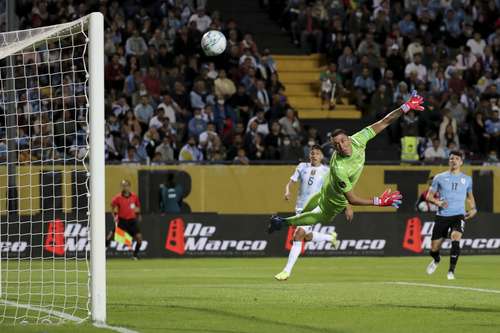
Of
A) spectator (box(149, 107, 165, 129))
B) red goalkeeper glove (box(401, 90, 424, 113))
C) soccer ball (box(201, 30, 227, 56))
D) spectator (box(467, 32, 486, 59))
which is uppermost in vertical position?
soccer ball (box(201, 30, 227, 56))

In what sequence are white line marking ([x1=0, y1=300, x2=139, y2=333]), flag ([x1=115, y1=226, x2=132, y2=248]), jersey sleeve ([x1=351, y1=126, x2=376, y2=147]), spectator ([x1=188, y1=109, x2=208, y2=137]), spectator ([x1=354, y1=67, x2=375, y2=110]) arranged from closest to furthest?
1. white line marking ([x1=0, y1=300, x2=139, y2=333])
2. jersey sleeve ([x1=351, y1=126, x2=376, y2=147])
3. flag ([x1=115, y1=226, x2=132, y2=248])
4. spectator ([x1=188, y1=109, x2=208, y2=137])
5. spectator ([x1=354, y1=67, x2=375, y2=110])

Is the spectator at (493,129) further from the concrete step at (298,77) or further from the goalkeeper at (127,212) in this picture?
the goalkeeper at (127,212)

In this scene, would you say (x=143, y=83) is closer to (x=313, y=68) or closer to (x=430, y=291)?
(x=313, y=68)

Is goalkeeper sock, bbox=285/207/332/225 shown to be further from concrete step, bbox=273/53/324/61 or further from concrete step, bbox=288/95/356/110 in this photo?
concrete step, bbox=273/53/324/61

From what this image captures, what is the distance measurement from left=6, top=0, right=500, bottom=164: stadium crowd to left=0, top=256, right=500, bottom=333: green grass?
588 cm

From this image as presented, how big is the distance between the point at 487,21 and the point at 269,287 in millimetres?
21508

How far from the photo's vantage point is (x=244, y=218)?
30656 millimetres

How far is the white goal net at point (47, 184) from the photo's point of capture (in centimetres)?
1373

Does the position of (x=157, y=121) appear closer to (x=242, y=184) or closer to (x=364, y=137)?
(x=242, y=184)

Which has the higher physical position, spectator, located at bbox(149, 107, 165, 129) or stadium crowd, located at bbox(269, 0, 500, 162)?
stadium crowd, located at bbox(269, 0, 500, 162)

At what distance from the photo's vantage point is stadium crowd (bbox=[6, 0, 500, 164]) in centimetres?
3158

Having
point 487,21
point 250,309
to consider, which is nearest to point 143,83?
point 487,21

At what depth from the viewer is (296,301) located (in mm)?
16594

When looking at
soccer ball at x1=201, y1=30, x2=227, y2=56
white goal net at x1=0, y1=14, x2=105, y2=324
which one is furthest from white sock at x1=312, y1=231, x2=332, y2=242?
white goal net at x1=0, y1=14, x2=105, y2=324
